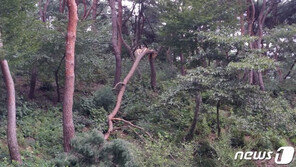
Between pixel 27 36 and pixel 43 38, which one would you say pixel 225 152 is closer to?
pixel 27 36

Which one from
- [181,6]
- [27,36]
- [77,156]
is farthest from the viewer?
[181,6]

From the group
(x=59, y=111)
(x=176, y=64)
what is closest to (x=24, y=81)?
(x=59, y=111)

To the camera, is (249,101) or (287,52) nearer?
(249,101)

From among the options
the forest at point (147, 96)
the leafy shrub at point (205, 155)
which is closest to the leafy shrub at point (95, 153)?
the forest at point (147, 96)

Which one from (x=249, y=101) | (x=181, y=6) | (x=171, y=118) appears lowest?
(x=171, y=118)

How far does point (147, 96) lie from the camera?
14.9 metres

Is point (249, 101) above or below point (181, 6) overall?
below

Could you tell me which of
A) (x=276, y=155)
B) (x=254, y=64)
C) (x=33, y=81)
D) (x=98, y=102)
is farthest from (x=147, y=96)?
(x=276, y=155)

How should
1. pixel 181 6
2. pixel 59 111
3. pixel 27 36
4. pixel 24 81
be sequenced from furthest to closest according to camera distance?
pixel 24 81 < pixel 181 6 < pixel 59 111 < pixel 27 36

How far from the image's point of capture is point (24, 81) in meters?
15.1

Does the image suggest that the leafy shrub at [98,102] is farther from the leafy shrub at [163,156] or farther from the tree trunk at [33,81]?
the leafy shrub at [163,156]

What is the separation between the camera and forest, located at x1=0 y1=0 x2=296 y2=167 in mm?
8742

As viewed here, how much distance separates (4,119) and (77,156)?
3656 mm

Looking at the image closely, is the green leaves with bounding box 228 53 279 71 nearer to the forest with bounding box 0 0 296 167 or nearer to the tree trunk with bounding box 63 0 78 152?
the forest with bounding box 0 0 296 167
